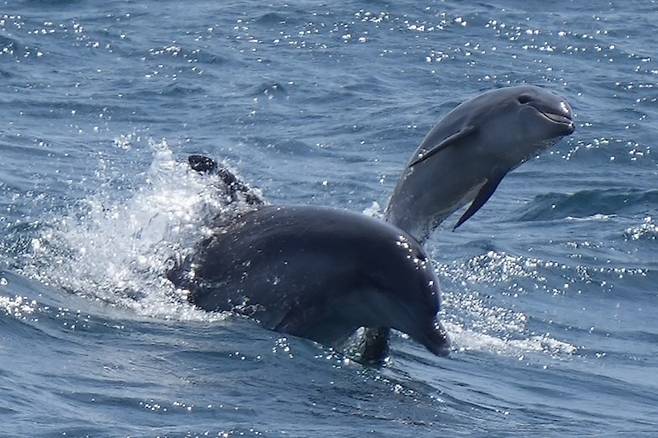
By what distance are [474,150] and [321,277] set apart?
1742 mm

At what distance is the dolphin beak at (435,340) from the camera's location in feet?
34.2

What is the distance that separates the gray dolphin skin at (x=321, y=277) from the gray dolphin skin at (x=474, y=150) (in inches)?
39.7

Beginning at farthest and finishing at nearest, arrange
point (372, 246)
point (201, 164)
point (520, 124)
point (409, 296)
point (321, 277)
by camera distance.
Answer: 1. point (201, 164)
2. point (520, 124)
3. point (321, 277)
4. point (372, 246)
5. point (409, 296)

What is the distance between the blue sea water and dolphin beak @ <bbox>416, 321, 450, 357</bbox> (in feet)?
0.82

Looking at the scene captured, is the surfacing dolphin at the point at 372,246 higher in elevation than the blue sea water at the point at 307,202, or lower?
higher

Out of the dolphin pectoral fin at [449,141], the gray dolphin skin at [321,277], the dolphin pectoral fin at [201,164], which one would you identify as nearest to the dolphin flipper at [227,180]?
the dolphin pectoral fin at [201,164]

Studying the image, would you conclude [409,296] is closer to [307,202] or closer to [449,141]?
[449,141]

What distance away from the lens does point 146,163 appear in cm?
1906

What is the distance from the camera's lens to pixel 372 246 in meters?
10.7

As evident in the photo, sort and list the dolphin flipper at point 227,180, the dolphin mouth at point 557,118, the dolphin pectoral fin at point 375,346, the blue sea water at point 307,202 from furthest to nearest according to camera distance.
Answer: the dolphin flipper at point 227,180 → the dolphin mouth at point 557,118 → the dolphin pectoral fin at point 375,346 → the blue sea water at point 307,202

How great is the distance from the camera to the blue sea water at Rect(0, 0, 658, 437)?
9.66m

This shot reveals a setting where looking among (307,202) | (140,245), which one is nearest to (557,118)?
(140,245)

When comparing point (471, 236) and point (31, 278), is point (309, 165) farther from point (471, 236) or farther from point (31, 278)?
point (31, 278)

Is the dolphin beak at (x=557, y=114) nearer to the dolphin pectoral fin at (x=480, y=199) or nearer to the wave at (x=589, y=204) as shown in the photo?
the dolphin pectoral fin at (x=480, y=199)
